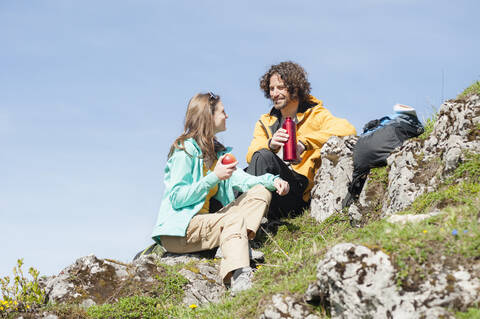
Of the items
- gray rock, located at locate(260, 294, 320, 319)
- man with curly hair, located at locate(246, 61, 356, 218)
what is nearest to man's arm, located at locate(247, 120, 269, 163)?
man with curly hair, located at locate(246, 61, 356, 218)

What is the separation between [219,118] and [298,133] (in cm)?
188

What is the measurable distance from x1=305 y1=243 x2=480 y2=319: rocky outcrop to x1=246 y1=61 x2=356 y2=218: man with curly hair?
Result: 4.05m

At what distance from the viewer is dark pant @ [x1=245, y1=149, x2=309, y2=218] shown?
876 centimetres

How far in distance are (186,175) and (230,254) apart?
4.41 feet

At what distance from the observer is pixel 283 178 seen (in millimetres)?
8875

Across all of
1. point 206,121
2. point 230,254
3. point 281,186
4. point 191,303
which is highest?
point 206,121

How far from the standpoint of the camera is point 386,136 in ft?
27.2

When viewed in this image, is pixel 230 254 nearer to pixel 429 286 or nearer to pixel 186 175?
pixel 186 175

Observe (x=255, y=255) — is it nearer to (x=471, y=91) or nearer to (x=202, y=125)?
(x=202, y=125)

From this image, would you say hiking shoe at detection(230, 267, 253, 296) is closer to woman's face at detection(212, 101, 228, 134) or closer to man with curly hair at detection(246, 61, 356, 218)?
man with curly hair at detection(246, 61, 356, 218)

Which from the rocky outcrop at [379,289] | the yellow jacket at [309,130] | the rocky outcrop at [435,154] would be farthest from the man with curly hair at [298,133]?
the rocky outcrop at [379,289]

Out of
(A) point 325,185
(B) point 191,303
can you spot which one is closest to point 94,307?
(B) point 191,303

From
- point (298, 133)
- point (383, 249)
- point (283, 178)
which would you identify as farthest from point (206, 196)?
point (383, 249)

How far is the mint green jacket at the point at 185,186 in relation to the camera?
24.8 feet
